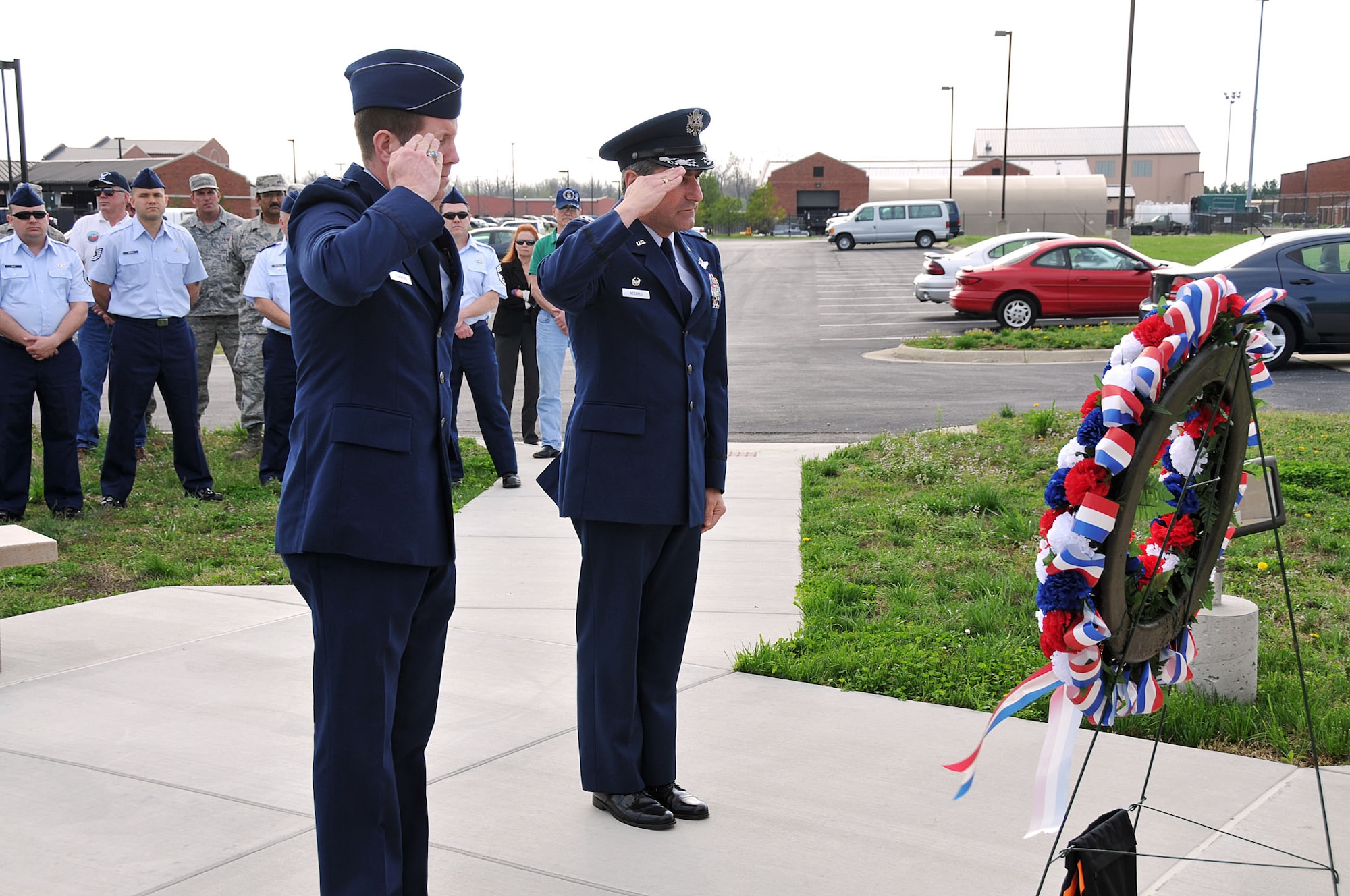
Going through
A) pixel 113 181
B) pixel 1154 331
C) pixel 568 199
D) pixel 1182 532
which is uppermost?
pixel 113 181

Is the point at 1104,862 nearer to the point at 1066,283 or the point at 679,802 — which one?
the point at 679,802

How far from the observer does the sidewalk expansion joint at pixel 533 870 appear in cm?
326

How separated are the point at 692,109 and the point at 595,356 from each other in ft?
2.58

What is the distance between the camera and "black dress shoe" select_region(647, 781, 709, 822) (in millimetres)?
3703

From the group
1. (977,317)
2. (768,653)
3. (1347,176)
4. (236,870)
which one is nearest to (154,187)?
(768,653)

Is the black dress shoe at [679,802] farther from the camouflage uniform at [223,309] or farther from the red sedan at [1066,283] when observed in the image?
the red sedan at [1066,283]

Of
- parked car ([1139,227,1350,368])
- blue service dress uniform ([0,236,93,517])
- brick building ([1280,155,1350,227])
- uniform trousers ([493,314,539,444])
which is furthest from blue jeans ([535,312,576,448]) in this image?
brick building ([1280,155,1350,227])

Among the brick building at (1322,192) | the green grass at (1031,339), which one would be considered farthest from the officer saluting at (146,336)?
the brick building at (1322,192)

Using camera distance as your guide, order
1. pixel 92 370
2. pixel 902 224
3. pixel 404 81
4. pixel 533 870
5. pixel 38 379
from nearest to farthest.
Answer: pixel 404 81 < pixel 533 870 < pixel 38 379 < pixel 92 370 < pixel 902 224

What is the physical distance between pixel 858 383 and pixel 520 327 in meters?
5.91

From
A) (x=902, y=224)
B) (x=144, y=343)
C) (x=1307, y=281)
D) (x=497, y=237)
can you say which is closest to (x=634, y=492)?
(x=144, y=343)

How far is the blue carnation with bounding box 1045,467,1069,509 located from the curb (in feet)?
47.7

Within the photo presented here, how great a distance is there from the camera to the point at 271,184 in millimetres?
9703

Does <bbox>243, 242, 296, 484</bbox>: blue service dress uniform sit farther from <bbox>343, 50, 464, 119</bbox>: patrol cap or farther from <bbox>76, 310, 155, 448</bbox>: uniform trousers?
<bbox>343, 50, 464, 119</bbox>: patrol cap
